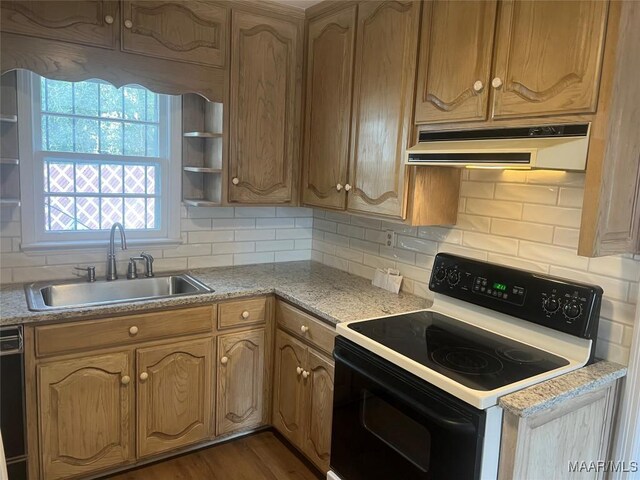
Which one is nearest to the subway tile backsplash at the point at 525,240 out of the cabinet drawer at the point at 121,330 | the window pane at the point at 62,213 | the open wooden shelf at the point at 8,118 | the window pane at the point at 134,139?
the cabinet drawer at the point at 121,330

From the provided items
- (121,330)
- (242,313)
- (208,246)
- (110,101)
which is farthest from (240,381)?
(110,101)

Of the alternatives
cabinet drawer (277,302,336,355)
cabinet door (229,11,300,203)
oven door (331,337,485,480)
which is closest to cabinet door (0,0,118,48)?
cabinet door (229,11,300,203)

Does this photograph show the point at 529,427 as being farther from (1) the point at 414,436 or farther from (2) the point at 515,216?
(2) the point at 515,216

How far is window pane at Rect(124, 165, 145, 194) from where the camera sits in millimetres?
2693

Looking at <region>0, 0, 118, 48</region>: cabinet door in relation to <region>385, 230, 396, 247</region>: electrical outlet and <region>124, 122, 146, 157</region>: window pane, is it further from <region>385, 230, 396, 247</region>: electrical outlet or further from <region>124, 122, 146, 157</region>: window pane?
<region>385, 230, 396, 247</region>: electrical outlet

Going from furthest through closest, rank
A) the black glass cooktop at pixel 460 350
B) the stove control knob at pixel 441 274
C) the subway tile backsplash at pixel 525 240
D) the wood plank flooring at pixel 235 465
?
the wood plank flooring at pixel 235 465
the stove control knob at pixel 441 274
the subway tile backsplash at pixel 525 240
the black glass cooktop at pixel 460 350

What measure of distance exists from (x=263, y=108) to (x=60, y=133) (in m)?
1.05

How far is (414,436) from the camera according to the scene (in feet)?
5.46

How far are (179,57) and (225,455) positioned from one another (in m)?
2.05

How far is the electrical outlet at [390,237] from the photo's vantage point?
264 cm

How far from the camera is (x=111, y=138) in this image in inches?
103

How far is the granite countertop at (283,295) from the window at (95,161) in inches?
13.4

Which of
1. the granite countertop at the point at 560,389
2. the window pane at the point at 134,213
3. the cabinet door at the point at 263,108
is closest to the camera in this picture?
the granite countertop at the point at 560,389

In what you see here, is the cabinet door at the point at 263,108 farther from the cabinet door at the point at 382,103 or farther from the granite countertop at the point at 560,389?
the granite countertop at the point at 560,389
